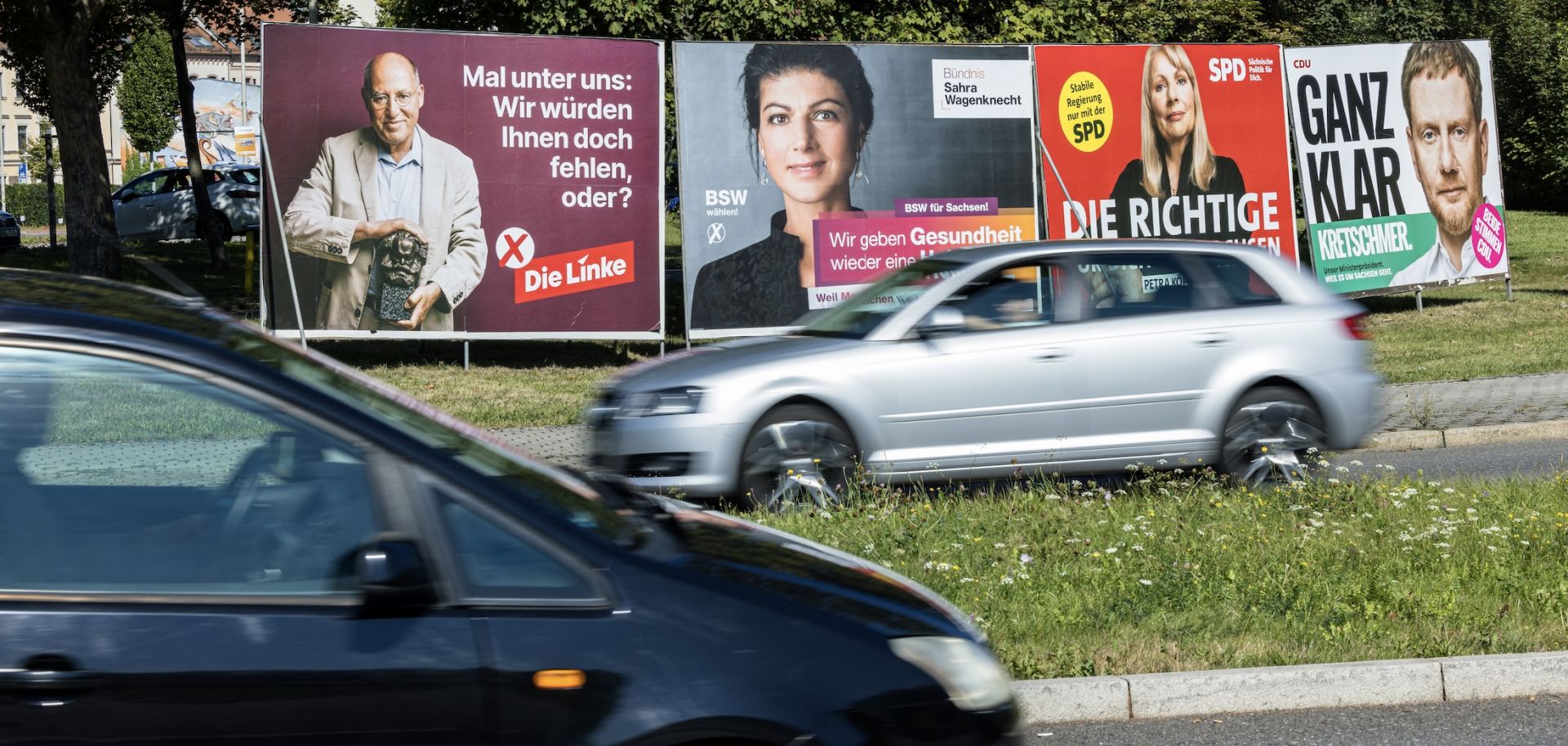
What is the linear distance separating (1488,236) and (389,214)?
14.7m

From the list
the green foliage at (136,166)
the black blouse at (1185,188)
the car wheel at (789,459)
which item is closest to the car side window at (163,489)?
the car wheel at (789,459)

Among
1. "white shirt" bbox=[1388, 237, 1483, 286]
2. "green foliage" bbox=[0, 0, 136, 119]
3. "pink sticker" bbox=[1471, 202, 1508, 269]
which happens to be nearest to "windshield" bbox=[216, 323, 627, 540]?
"green foliage" bbox=[0, 0, 136, 119]

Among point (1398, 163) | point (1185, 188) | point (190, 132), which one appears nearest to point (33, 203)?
point (190, 132)

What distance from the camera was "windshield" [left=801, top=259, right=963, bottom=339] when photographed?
29.3ft

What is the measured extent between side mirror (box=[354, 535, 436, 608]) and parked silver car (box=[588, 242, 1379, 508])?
5273 mm

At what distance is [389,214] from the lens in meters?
15.7

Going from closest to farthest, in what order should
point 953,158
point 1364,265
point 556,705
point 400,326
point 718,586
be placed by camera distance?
point 556,705 → point 718,586 → point 400,326 → point 953,158 → point 1364,265

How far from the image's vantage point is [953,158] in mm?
17031

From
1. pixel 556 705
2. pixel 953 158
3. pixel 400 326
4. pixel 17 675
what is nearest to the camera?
pixel 17 675

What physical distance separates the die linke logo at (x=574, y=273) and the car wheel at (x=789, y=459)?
8130 mm

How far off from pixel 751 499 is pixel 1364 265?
45.6ft

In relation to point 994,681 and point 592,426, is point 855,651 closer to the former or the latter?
point 994,681

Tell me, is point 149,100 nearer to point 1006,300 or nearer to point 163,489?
point 1006,300

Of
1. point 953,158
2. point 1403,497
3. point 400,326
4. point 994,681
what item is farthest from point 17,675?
point 953,158
